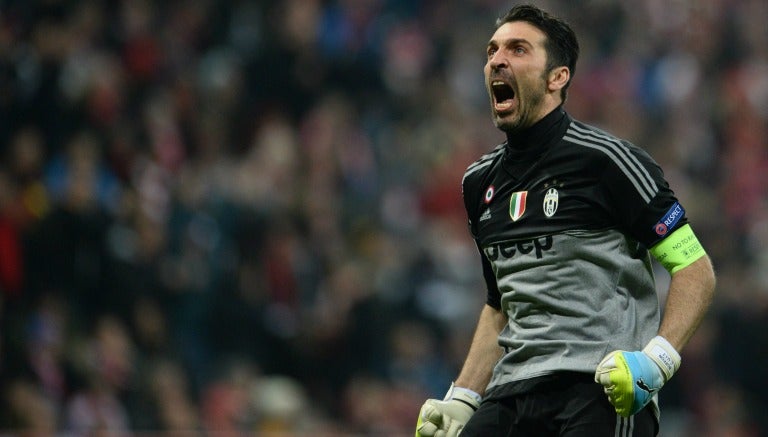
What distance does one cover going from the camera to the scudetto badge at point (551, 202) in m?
3.27

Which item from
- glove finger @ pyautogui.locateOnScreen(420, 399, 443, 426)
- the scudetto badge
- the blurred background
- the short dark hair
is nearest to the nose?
the short dark hair

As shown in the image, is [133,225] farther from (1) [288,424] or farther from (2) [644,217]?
(2) [644,217]

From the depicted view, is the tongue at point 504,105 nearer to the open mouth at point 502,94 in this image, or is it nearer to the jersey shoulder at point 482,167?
the open mouth at point 502,94

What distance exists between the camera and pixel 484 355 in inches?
140

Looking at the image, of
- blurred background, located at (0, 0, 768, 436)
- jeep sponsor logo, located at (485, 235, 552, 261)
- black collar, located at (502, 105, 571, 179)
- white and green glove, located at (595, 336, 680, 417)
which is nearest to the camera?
white and green glove, located at (595, 336, 680, 417)

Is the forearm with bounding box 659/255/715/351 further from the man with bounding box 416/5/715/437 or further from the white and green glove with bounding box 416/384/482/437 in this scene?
the white and green glove with bounding box 416/384/482/437

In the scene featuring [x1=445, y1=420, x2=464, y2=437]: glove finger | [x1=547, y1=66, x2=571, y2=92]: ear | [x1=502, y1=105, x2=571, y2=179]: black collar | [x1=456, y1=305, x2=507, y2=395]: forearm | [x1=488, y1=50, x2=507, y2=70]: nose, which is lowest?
[x1=445, y1=420, x2=464, y2=437]: glove finger

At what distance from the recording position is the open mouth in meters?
3.39

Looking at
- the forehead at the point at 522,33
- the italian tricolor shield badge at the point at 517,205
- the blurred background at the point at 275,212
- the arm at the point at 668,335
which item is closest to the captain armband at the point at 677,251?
the arm at the point at 668,335

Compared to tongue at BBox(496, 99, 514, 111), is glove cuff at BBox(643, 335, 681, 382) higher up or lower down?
lower down

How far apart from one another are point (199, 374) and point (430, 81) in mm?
3840

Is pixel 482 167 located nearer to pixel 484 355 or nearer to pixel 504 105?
pixel 504 105

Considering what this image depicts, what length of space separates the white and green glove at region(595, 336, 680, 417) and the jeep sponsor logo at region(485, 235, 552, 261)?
0.37 metres

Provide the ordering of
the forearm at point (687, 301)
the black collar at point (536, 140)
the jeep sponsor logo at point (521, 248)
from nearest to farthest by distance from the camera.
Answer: the forearm at point (687, 301)
the jeep sponsor logo at point (521, 248)
the black collar at point (536, 140)
